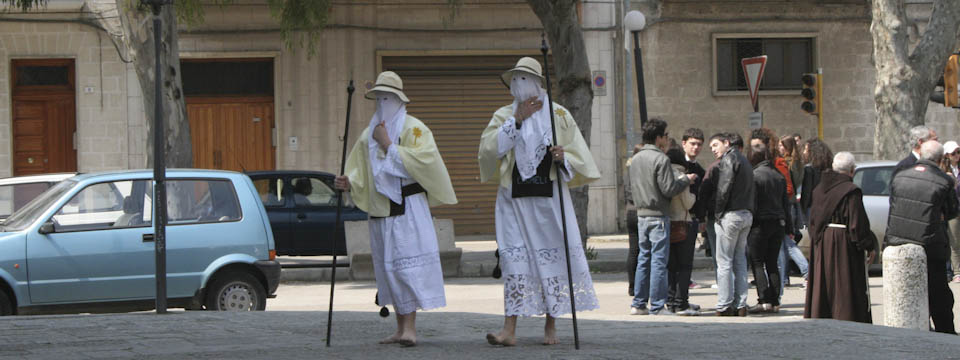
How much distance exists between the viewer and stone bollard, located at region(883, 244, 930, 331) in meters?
8.89

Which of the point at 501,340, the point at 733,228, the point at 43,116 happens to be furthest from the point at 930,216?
the point at 43,116

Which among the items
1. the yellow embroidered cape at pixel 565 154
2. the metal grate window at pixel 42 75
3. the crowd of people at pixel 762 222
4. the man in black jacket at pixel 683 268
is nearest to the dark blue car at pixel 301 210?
the crowd of people at pixel 762 222

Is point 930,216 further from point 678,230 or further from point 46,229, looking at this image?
point 46,229

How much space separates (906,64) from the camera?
742 inches

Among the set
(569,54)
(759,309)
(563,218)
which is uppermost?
(569,54)

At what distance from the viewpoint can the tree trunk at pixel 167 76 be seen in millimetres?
15977

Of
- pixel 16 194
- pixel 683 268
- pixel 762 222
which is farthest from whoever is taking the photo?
pixel 16 194

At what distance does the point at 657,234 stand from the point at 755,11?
13.8 m

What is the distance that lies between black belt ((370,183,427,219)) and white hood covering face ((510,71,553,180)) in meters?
0.64

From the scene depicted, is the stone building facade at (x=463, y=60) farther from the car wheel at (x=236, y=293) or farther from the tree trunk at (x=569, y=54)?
the car wheel at (x=236, y=293)

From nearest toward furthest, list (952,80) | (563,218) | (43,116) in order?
1. (563,218)
2. (952,80)
3. (43,116)

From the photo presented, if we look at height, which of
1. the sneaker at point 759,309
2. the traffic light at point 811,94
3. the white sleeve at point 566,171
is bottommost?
the sneaker at point 759,309

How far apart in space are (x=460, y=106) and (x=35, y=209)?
13004mm

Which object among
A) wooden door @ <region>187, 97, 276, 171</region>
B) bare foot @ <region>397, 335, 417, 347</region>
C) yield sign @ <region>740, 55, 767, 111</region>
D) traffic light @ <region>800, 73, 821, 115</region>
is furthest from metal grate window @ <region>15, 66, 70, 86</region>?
bare foot @ <region>397, 335, 417, 347</region>
